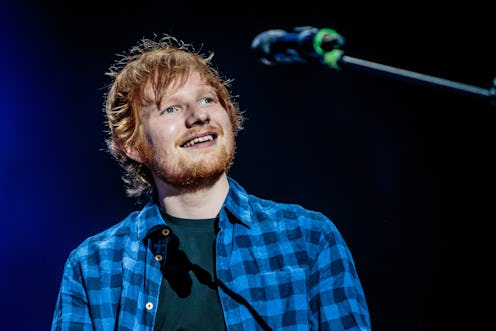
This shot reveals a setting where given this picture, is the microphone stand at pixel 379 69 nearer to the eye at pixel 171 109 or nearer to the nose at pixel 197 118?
the nose at pixel 197 118

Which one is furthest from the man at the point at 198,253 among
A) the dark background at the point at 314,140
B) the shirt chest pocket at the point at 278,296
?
the dark background at the point at 314,140

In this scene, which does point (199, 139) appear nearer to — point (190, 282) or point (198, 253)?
point (198, 253)

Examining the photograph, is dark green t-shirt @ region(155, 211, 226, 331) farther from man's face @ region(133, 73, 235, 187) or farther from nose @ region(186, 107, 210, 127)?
nose @ region(186, 107, 210, 127)

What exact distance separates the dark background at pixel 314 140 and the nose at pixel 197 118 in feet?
2.56

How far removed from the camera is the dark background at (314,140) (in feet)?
8.45

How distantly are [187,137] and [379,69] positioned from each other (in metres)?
1.26

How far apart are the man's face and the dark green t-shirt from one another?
0.70 feet

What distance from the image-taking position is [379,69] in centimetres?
109

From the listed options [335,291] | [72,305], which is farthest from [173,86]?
[335,291]

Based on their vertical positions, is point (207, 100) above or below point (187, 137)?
above

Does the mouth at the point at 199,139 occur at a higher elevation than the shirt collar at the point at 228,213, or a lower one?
higher

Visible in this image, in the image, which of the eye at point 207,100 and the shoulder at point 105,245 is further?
the eye at point 207,100

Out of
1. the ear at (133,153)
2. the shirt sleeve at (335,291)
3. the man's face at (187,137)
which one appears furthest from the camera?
the ear at (133,153)

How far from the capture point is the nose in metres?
2.22
